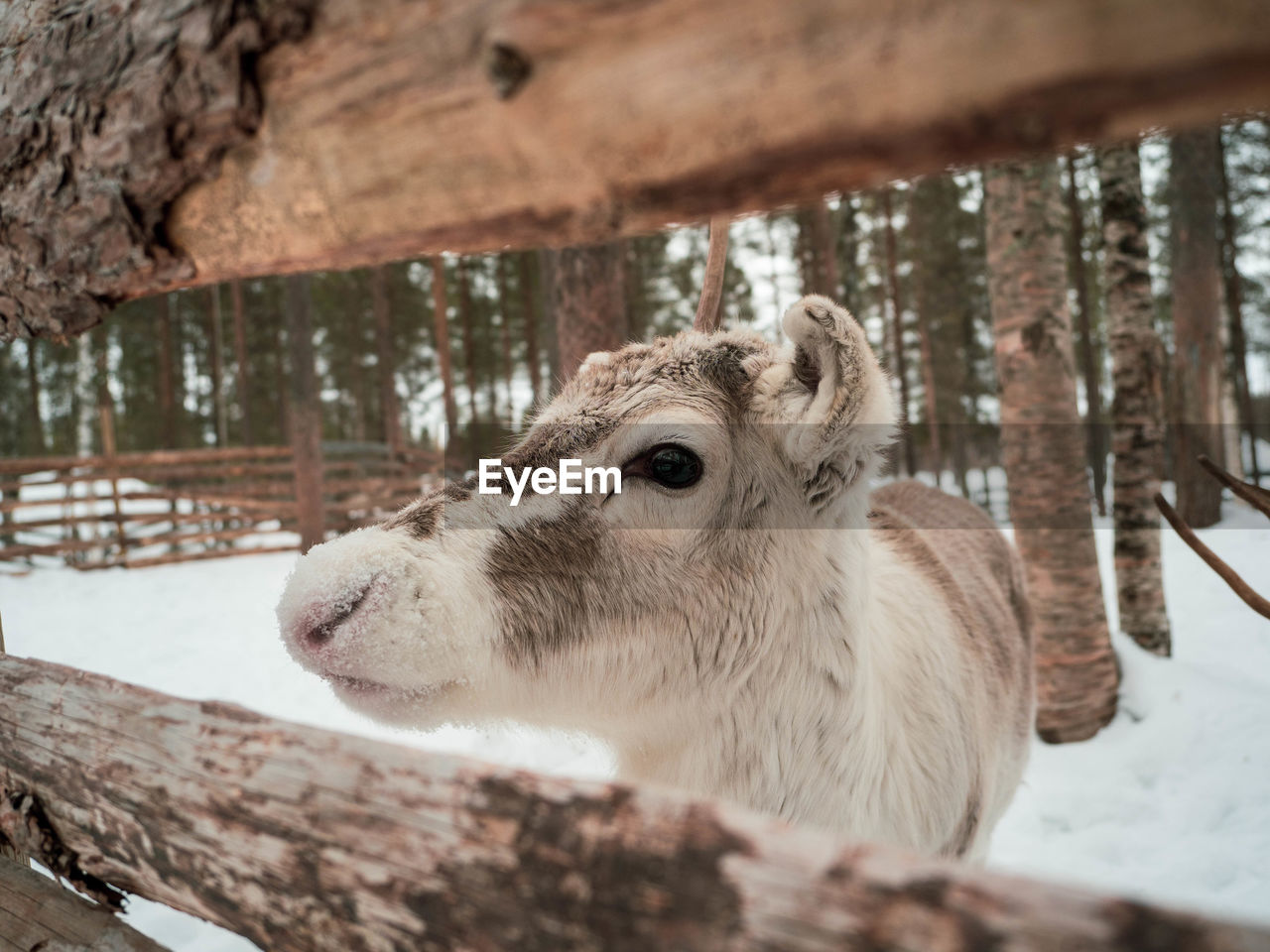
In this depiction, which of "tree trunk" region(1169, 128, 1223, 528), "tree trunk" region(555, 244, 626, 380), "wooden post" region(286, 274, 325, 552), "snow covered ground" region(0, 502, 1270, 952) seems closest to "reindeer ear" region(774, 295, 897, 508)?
"snow covered ground" region(0, 502, 1270, 952)

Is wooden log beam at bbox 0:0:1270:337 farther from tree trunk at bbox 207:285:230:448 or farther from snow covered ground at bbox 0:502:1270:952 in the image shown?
tree trunk at bbox 207:285:230:448

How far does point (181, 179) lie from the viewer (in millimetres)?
1274

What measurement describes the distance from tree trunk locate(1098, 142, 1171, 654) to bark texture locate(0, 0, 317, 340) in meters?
5.72

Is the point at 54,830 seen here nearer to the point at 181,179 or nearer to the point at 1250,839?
the point at 181,179

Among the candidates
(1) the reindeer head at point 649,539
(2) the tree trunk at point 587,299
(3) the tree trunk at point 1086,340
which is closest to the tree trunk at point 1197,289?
(3) the tree trunk at point 1086,340

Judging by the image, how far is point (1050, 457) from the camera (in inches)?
203

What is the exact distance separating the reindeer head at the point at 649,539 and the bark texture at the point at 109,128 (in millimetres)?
724

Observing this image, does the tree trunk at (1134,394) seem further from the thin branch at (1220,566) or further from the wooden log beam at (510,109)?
the wooden log beam at (510,109)

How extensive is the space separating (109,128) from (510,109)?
2.84ft

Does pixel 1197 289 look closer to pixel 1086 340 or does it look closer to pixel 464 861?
pixel 1086 340

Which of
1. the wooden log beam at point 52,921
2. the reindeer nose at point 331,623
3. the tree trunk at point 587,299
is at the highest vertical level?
the tree trunk at point 587,299

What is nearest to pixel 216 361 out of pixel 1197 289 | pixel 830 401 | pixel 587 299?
pixel 587 299

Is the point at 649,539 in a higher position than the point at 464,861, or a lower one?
higher

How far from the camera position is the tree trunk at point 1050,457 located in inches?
199
